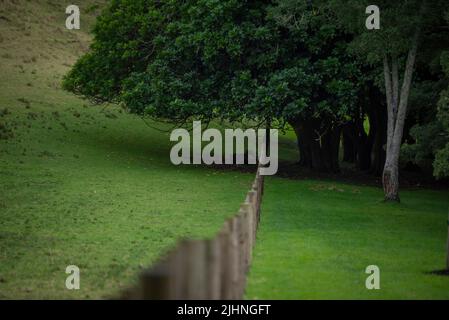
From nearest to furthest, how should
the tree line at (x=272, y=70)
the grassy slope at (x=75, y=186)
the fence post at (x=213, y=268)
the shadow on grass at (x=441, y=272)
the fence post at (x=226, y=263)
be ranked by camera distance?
the fence post at (x=213, y=268) → the fence post at (x=226, y=263) → the shadow on grass at (x=441, y=272) → the grassy slope at (x=75, y=186) → the tree line at (x=272, y=70)

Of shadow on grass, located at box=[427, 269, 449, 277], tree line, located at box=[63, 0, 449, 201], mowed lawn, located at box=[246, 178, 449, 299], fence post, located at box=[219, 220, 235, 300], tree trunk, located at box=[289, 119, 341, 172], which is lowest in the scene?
shadow on grass, located at box=[427, 269, 449, 277]

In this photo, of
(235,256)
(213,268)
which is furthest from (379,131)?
(213,268)

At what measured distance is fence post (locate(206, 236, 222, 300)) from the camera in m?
7.79

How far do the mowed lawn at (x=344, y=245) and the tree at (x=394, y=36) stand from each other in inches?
Result: 88.4

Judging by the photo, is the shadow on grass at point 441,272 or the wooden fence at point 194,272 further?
the shadow on grass at point 441,272

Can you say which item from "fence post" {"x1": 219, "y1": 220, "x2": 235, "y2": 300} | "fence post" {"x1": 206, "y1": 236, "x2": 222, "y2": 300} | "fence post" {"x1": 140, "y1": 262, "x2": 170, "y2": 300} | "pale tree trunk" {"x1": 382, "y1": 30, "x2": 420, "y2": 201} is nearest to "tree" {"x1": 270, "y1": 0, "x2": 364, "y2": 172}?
"pale tree trunk" {"x1": 382, "y1": 30, "x2": 420, "y2": 201}

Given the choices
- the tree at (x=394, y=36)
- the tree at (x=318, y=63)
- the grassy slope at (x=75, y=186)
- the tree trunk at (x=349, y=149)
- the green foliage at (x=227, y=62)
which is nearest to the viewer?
the grassy slope at (x=75, y=186)

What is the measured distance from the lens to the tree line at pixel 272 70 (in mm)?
30219

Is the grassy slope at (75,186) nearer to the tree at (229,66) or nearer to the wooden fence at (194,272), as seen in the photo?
the tree at (229,66)

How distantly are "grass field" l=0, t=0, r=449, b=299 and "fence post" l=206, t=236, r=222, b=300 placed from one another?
3.90 meters

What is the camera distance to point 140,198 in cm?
2678

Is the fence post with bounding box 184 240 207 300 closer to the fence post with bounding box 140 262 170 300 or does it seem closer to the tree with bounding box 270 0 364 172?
the fence post with bounding box 140 262 170 300

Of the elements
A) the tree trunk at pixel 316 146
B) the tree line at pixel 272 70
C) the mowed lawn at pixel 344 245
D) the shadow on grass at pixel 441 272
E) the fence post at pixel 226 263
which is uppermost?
the tree line at pixel 272 70

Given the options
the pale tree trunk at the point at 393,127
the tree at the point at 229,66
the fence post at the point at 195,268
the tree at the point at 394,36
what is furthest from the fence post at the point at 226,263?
the tree at the point at 229,66
